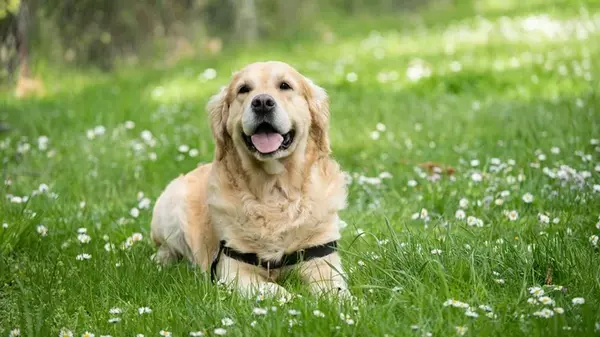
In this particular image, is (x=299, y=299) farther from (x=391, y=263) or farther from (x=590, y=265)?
(x=590, y=265)

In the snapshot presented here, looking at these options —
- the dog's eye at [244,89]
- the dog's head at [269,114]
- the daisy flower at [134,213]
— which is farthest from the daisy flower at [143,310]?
the daisy flower at [134,213]

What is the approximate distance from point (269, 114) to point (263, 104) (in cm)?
6

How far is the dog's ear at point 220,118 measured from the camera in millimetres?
4328

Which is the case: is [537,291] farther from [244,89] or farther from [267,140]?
[244,89]

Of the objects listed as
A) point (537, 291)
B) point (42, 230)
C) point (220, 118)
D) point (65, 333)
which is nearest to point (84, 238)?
point (42, 230)

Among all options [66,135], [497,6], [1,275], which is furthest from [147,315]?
[497,6]

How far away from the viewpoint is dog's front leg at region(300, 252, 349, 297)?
3672 mm

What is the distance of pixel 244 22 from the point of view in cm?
1368

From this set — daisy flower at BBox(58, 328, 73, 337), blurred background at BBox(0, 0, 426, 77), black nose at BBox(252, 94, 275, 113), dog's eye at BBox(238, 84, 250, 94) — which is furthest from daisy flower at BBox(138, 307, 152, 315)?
blurred background at BBox(0, 0, 426, 77)

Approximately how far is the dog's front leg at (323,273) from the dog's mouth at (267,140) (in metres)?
0.61

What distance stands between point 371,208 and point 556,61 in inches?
194

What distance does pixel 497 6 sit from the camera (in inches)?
A: 685

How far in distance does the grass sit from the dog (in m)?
0.16

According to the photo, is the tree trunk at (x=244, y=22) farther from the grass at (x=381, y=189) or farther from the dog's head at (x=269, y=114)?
the dog's head at (x=269, y=114)
